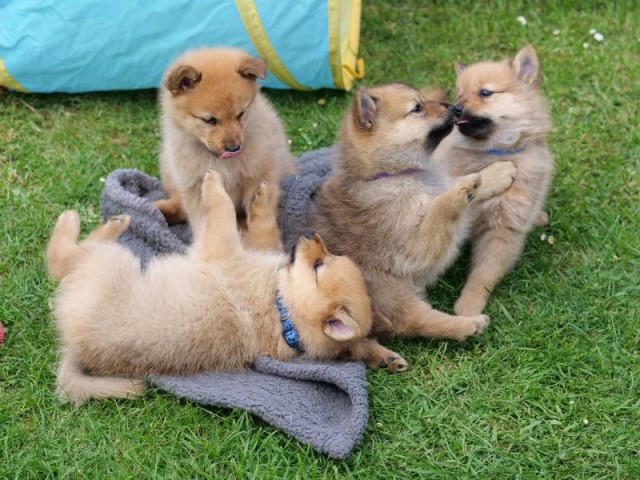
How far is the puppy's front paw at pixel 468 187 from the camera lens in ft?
12.5

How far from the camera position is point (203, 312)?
3576mm

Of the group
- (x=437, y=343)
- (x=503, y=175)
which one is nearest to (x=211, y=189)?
(x=437, y=343)

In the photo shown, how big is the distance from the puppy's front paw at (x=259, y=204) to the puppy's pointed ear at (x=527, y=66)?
1.56m

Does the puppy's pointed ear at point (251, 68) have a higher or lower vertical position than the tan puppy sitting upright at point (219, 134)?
higher

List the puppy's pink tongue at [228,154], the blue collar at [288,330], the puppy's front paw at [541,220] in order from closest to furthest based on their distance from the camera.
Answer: the blue collar at [288,330], the puppy's pink tongue at [228,154], the puppy's front paw at [541,220]

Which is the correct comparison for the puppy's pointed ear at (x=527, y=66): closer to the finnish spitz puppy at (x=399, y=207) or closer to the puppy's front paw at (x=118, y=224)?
the finnish spitz puppy at (x=399, y=207)

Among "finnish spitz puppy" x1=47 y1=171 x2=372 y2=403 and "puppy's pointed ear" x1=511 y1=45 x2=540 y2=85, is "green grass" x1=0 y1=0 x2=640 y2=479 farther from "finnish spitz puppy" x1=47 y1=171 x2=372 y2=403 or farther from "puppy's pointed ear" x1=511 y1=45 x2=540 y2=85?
"puppy's pointed ear" x1=511 y1=45 x2=540 y2=85

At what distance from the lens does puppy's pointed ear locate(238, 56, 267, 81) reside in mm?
3959

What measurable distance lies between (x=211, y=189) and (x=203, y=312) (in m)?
0.69

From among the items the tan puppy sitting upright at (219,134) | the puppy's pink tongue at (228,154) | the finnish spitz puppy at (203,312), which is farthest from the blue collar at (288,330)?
the puppy's pink tongue at (228,154)

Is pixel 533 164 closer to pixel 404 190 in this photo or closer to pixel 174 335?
pixel 404 190

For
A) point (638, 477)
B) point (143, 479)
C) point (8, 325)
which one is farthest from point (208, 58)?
point (638, 477)

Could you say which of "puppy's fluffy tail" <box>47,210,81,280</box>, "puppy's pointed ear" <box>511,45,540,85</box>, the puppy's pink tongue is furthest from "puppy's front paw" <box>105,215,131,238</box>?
"puppy's pointed ear" <box>511,45,540,85</box>

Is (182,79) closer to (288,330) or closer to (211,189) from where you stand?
(211,189)
